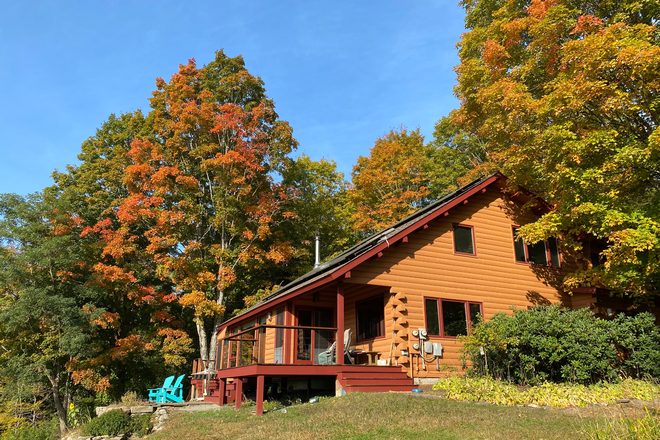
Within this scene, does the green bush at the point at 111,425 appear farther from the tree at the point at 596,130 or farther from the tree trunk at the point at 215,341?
the tree at the point at 596,130

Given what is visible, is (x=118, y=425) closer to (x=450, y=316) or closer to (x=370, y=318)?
(x=370, y=318)

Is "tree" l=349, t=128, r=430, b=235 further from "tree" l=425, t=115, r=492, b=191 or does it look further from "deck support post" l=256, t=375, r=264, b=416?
"deck support post" l=256, t=375, r=264, b=416

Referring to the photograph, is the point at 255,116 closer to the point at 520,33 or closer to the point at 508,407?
the point at 520,33

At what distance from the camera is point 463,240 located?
16.4 m

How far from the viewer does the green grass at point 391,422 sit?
779cm

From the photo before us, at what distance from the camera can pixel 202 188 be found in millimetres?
28281

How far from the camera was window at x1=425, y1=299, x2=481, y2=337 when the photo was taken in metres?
15.0

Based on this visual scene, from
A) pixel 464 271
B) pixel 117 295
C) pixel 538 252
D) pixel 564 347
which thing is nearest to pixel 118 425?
pixel 464 271

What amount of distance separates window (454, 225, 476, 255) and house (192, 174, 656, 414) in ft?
0.12

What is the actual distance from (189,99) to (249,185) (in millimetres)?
7684

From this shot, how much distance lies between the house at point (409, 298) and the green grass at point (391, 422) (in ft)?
5.56

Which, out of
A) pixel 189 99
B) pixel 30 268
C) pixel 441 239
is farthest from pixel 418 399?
pixel 189 99

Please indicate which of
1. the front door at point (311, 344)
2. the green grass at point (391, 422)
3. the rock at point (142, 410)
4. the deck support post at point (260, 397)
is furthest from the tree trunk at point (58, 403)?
the deck support post at point (260, 397)

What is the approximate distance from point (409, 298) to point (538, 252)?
6.41 m
